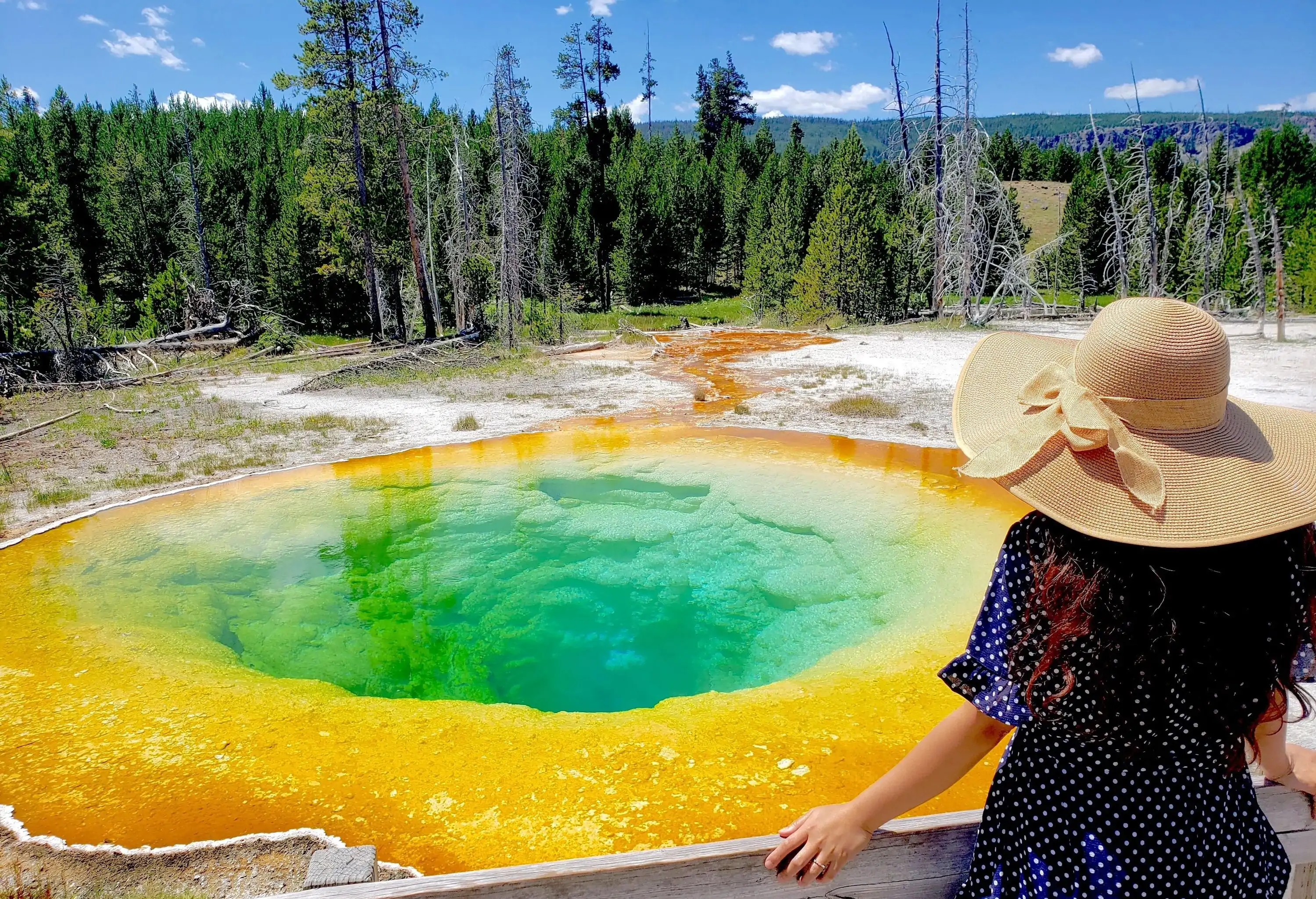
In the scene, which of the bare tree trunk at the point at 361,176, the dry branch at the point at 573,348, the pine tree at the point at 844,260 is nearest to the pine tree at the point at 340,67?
the bare tree trunk at the point at 361,176

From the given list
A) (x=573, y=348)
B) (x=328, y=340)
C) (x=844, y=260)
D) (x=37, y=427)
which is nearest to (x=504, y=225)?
(x=573, y=348)

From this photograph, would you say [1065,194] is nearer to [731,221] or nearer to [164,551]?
[731,221]

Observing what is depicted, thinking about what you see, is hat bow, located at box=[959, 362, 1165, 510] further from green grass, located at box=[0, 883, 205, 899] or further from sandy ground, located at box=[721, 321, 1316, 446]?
sandy ground, located at box=[721, 321, 1316, 446]

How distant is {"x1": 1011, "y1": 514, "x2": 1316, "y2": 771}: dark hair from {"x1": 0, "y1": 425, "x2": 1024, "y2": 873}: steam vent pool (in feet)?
9.58

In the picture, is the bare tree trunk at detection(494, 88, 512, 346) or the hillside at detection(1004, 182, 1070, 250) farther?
the hillside at detection(1004, 182, 1070, 250)

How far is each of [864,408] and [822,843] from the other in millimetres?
11782

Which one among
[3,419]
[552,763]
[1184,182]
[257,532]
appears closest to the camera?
[552,763]

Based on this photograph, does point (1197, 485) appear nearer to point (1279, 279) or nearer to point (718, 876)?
point (718, 876)

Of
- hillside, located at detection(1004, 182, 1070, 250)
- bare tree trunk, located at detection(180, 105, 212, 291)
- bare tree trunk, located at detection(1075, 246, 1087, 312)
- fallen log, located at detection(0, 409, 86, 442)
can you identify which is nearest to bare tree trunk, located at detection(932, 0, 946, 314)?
bare tree trunk, located at detection(1075, 246, 1087, 312)

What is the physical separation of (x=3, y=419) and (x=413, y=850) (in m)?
13.6

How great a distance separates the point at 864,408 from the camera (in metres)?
12.7

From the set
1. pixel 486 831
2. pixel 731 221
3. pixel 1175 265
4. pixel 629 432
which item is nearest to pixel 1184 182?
pixel 1175 265

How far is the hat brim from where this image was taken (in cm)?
111

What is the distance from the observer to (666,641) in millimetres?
6332
